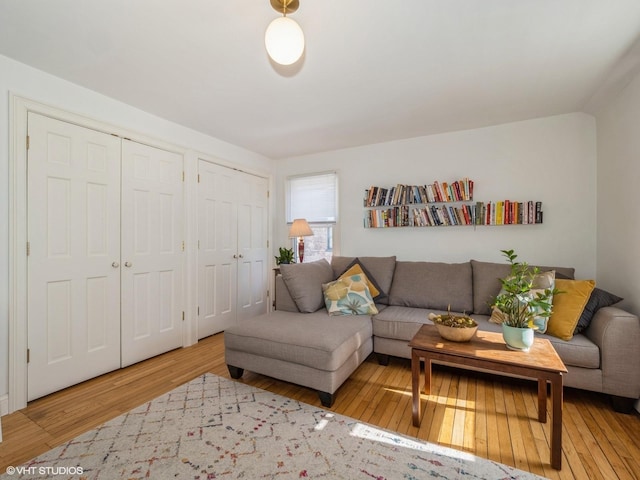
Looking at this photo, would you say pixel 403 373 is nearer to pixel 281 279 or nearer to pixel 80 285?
pixel 281 279

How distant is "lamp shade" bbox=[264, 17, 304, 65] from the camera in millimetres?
1354

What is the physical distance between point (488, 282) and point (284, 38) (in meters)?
2.54

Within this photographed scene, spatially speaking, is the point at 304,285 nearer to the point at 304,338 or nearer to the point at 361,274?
the point at 361,274

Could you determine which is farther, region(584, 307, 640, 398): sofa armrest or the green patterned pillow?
the green patterned pillow

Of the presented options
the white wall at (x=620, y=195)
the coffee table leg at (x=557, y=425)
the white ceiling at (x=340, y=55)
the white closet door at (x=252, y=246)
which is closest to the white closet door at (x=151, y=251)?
the white ceiling at (x=340, y=55)

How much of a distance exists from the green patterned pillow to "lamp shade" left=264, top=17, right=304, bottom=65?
1910 mm

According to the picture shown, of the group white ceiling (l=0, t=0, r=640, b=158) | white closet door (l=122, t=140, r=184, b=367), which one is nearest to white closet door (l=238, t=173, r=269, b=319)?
white closet door (l=122, t=140, r=184, b=367)

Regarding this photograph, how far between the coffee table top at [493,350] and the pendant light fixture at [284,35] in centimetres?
175

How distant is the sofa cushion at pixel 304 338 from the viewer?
195cm

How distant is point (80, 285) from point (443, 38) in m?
3.08

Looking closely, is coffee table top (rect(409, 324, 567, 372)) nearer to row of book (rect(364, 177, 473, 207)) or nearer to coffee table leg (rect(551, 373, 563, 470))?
coffee table leg (rect(551, 373, 563, 470))

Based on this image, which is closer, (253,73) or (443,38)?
(443,38)

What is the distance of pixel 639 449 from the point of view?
155 centimetres

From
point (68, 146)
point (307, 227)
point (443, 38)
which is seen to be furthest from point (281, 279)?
point (443, 38)
